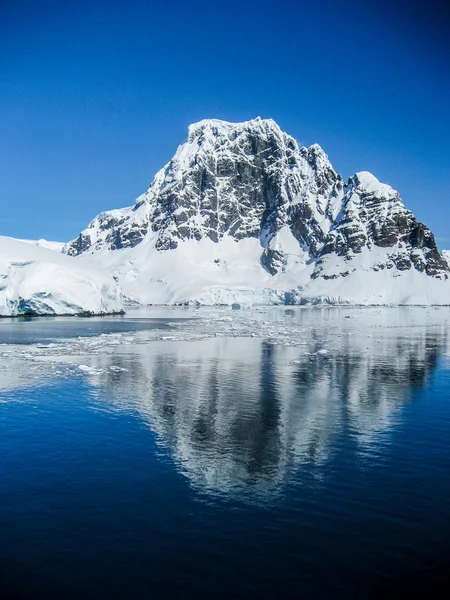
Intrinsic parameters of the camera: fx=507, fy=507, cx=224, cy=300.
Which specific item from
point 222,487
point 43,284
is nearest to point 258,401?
point 222,487

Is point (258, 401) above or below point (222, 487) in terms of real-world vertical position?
above

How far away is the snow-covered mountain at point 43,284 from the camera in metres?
81.6

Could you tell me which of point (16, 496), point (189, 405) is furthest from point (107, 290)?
point (16, 496)

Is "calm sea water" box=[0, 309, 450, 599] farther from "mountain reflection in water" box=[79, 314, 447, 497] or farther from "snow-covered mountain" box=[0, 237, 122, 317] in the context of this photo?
"snow-covered mountain" box=[0, 237, 122, 317]

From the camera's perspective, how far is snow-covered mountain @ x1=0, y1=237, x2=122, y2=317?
268 ft

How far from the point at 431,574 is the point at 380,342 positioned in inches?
1512

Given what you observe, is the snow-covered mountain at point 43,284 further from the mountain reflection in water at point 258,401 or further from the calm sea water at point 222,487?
the calm sea water at point 222,487

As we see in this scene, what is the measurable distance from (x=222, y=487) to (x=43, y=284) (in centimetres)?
7719

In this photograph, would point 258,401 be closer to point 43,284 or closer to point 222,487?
point 222,487

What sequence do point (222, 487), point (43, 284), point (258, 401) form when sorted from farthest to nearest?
point (43, 284)
point (258, 401)
point (222, 487)

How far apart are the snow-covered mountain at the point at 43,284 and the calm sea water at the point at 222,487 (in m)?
60.7

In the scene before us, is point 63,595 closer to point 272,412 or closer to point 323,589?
point 323,589

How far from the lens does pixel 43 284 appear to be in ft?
271

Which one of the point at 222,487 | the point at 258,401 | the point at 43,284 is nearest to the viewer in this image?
the point at 222,487
